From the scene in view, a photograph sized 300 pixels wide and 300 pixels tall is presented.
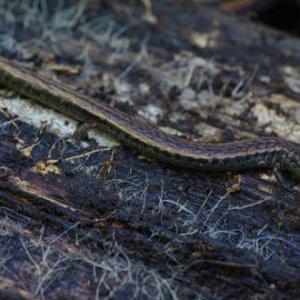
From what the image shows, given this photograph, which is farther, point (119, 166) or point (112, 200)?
point (119, 166)

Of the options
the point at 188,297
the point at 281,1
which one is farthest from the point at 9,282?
→ the point at 281,1

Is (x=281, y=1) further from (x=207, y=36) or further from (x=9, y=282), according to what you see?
(x=9, y=282)

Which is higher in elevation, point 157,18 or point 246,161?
point 157,18

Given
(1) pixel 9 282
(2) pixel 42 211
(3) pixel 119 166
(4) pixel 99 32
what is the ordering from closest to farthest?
(1) pixel 9 282 < (2) pixel 42 211 < (3) pixel 119 166 < (4) pixel 99 32

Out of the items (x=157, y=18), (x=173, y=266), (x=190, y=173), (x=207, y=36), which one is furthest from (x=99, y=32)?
(x=173, y=266)

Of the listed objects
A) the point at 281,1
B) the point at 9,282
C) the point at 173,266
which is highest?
the point at 281,1

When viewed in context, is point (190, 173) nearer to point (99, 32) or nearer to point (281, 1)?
point (99, 32)

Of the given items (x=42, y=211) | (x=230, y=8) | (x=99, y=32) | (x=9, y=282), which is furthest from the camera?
(x=230, y=8)
